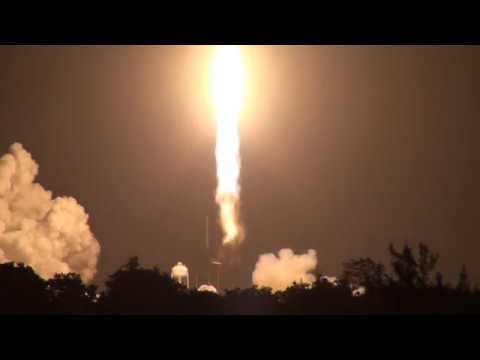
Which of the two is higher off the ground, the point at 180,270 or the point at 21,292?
the point at 180,270

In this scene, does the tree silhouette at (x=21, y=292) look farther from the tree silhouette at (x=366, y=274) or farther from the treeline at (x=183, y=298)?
the tree silhouette at (x=366, y=274)

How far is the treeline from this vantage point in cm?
2534

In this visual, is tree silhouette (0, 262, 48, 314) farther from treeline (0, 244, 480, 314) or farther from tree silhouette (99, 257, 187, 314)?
tree silhouette (99, 257, 187, 314)

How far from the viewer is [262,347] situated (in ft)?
49.6

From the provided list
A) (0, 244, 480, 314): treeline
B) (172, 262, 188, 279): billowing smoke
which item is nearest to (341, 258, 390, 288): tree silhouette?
(0, 244, 480, 314): treeline

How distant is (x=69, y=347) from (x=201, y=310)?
1008 cm

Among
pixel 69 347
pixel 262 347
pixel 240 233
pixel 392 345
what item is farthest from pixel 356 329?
pixel 240 233

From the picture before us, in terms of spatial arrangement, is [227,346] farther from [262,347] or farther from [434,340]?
[434,340]

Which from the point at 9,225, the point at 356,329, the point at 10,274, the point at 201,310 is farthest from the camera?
the point at 9,225

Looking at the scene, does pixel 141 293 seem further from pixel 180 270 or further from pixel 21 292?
pixel 180 270

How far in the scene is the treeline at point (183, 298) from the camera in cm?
2534

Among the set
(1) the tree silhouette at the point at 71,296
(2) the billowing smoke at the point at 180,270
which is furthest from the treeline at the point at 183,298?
(2) the billowing smoke at the point at 180,270

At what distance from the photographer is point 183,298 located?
83.2 ft

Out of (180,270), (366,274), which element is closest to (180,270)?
(180,270)
